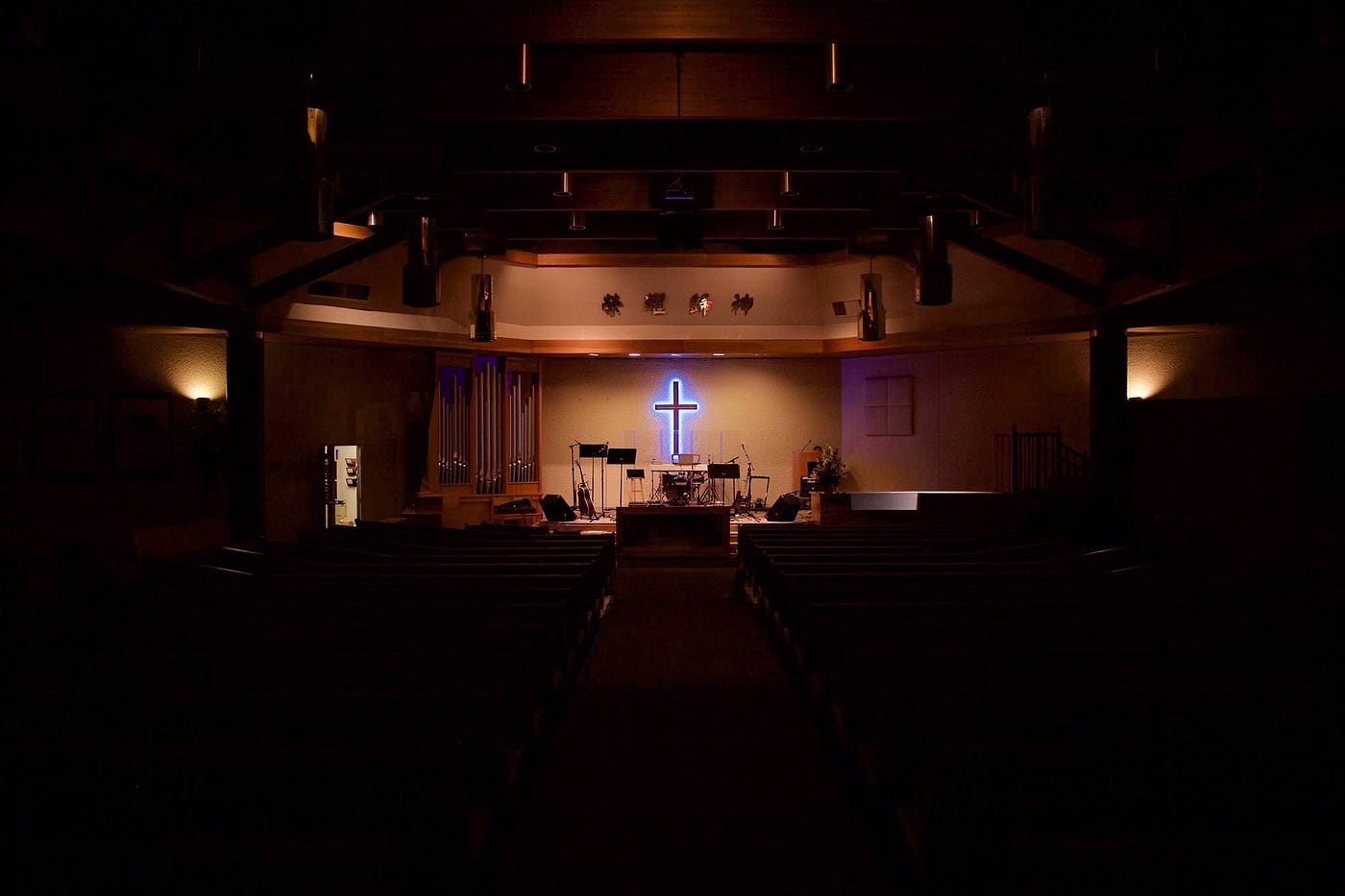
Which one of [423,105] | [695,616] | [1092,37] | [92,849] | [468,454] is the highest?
[423,105]

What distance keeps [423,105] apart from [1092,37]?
4.26m

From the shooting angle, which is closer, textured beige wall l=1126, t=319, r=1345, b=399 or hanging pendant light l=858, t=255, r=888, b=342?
textured beige wall l=1126, t=319, r=1345, b=399

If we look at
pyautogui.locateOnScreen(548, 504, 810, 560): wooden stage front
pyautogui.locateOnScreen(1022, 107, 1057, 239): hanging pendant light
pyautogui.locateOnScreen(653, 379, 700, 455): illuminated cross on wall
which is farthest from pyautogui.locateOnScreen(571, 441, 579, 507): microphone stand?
pyautogui.locateOnScreen(1022, 107, 1057, 239): hanging pendant light

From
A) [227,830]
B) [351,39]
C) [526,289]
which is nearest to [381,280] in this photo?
[526,289]

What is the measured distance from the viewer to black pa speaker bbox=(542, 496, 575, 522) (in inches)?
515

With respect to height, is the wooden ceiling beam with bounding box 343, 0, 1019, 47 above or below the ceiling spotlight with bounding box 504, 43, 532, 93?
above

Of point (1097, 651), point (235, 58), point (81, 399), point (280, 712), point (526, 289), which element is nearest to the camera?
point (280, 712)

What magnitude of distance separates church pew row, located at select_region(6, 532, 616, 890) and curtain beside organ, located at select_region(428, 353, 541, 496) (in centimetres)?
892

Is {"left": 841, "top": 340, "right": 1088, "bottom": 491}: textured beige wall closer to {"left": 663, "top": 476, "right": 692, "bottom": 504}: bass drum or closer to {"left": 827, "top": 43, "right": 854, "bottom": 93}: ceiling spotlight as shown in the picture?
{"left": 663, "top": 476, "right": 692, "bottom": 504}: bass drum

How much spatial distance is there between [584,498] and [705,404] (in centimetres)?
273

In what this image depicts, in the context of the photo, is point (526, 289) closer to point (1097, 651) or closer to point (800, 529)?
point (800, 529)

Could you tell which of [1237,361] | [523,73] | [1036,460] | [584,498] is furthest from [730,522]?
[523,73]

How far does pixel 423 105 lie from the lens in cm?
607

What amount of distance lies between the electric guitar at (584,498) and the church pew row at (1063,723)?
10.2m
